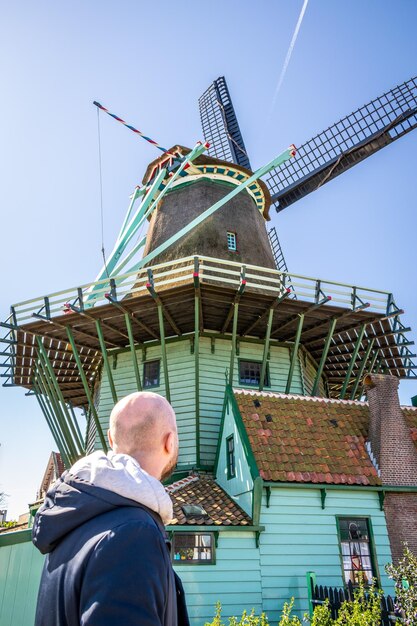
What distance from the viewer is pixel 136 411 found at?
78.4 inches

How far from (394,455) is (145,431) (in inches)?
415

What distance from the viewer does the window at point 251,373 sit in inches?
598

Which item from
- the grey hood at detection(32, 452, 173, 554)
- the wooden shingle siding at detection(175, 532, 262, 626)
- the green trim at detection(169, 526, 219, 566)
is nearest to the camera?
the grey hood at detection(32, 452, 173, 554)

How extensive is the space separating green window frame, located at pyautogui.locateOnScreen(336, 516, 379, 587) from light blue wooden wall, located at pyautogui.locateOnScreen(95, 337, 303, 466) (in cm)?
437

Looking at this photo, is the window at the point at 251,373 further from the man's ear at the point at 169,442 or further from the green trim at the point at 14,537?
the man's ear at the point at 169,442

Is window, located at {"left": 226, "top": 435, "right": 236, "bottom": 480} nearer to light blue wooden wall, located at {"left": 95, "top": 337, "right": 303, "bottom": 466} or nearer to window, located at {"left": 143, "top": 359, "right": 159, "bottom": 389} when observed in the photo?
light blue wooden wall, located at {"left": 95, "top": 337, "right": 303, "bottom": 466}

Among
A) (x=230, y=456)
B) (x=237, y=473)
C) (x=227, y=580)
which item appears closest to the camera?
(x=227, y=580)

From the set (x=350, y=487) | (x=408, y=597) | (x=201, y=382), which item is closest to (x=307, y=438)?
(x=350, y=487)

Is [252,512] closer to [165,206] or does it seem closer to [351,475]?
[351,475]

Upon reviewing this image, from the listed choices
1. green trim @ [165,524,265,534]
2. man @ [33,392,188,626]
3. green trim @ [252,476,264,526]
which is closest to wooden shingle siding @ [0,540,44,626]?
green trim @ [165,524,265,534]

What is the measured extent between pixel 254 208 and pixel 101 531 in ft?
63.8

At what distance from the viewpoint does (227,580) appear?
909cm

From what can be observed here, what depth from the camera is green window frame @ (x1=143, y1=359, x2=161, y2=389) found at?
49.2 ft

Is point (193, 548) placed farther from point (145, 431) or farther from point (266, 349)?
point (145, 431)
